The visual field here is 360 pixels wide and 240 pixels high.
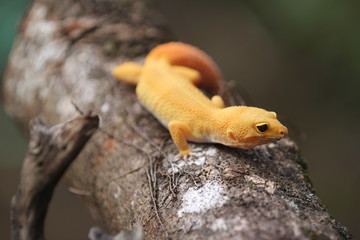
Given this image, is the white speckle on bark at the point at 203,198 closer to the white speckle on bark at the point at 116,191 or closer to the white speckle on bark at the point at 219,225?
the white speckle on bark at the point at 219,225

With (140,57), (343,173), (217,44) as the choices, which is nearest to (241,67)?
(217,44)

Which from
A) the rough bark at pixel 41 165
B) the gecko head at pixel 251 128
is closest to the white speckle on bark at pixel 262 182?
the gecko head at pixel 251 128

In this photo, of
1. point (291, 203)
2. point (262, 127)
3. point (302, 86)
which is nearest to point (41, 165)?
point (262, 127)

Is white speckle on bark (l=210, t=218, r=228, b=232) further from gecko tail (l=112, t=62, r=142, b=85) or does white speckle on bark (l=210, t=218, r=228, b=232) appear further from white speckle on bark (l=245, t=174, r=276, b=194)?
gecko tail (l=112, t=62, r=142, b=85)

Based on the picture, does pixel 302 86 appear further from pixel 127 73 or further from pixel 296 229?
pixel 296 229

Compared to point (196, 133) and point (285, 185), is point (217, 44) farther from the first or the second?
point (285, 185)

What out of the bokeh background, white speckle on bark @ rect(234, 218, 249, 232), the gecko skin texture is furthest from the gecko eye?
the bokeh background
